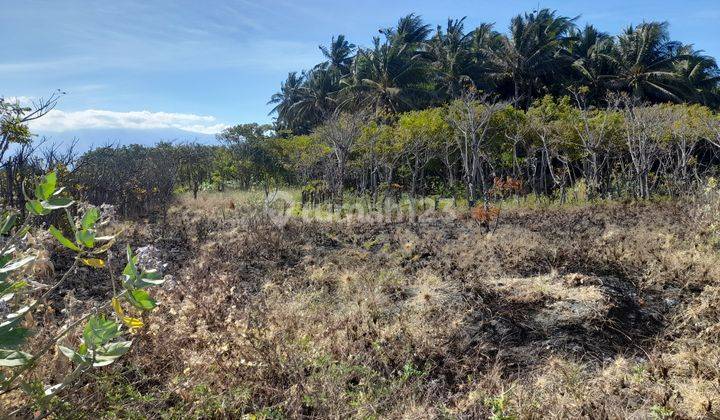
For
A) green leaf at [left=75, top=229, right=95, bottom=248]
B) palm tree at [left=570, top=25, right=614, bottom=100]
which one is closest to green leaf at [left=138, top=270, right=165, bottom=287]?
green leaf at [left=75, top=229, right=95, bottom=248]

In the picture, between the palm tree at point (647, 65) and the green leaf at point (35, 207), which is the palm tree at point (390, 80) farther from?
the green leaf at point (35, 207)

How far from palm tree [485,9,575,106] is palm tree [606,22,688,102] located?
2.93m

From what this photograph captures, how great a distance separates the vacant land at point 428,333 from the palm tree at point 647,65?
22736 millimetres

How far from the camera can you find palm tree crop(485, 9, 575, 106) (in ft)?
93.0

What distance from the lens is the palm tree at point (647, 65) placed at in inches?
1058

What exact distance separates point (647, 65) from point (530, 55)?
607cm

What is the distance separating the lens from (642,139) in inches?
622

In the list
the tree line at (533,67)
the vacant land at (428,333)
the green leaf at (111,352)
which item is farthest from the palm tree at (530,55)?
the green leaf at (111,352)

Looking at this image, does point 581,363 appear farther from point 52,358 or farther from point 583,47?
point 583,47

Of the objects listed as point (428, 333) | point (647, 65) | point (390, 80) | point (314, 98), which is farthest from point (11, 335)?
point (314, 98)

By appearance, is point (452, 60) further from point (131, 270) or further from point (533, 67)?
point (131, 270)

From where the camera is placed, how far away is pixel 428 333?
13.5ft

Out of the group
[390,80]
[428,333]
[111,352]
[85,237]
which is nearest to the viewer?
[85,237]

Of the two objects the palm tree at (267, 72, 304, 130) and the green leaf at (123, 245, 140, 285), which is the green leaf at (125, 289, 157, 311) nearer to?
the green leaf at (123, 245, 140, 285)
